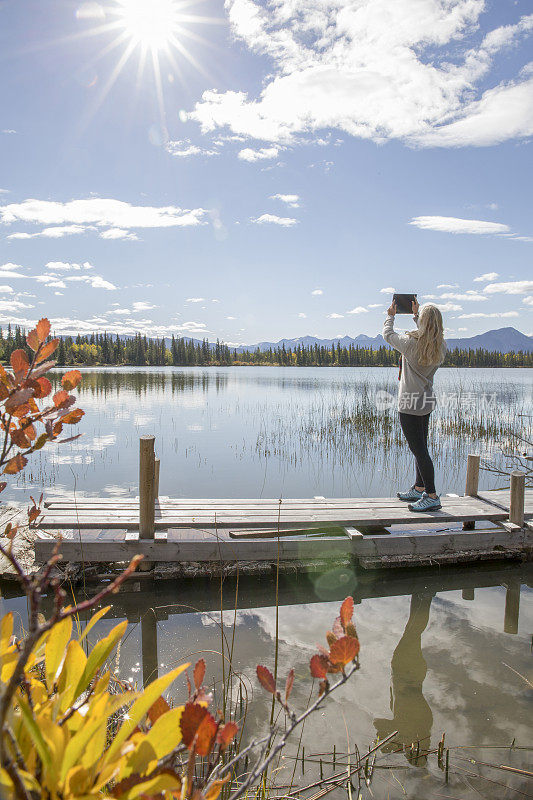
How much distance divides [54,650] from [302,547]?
4.58 metres

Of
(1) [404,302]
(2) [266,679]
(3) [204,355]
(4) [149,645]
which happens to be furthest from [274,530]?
(3) [204,355]

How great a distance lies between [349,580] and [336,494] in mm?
3966

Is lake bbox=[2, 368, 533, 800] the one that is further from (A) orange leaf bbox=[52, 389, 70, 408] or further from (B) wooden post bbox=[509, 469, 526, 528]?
(A) orange leaf bbox=[52, 389, 70, 408]

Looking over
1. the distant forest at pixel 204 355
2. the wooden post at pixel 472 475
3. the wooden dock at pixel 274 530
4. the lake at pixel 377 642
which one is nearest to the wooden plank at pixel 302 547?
the wooden dock at pixel 274 530

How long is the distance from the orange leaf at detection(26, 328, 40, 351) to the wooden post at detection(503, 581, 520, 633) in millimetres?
4761

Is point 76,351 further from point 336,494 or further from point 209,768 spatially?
point 209,768

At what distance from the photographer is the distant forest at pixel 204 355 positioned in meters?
93.5

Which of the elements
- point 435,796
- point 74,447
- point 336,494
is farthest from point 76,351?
point 435,796

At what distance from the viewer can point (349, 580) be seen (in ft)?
18.2

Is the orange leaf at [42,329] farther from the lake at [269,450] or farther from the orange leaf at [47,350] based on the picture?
the lake at [269,450]

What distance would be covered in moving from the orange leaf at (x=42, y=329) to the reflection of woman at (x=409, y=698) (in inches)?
116

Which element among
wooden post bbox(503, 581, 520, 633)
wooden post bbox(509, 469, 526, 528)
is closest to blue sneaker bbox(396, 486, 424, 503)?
wooden post bbox(509, 469, 526, 528)

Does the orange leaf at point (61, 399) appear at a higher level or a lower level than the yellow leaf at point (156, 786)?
higher

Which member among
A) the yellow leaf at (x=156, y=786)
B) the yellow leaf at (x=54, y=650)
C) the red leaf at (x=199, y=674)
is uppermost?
the yellow leaf at (x=54, y=650)
